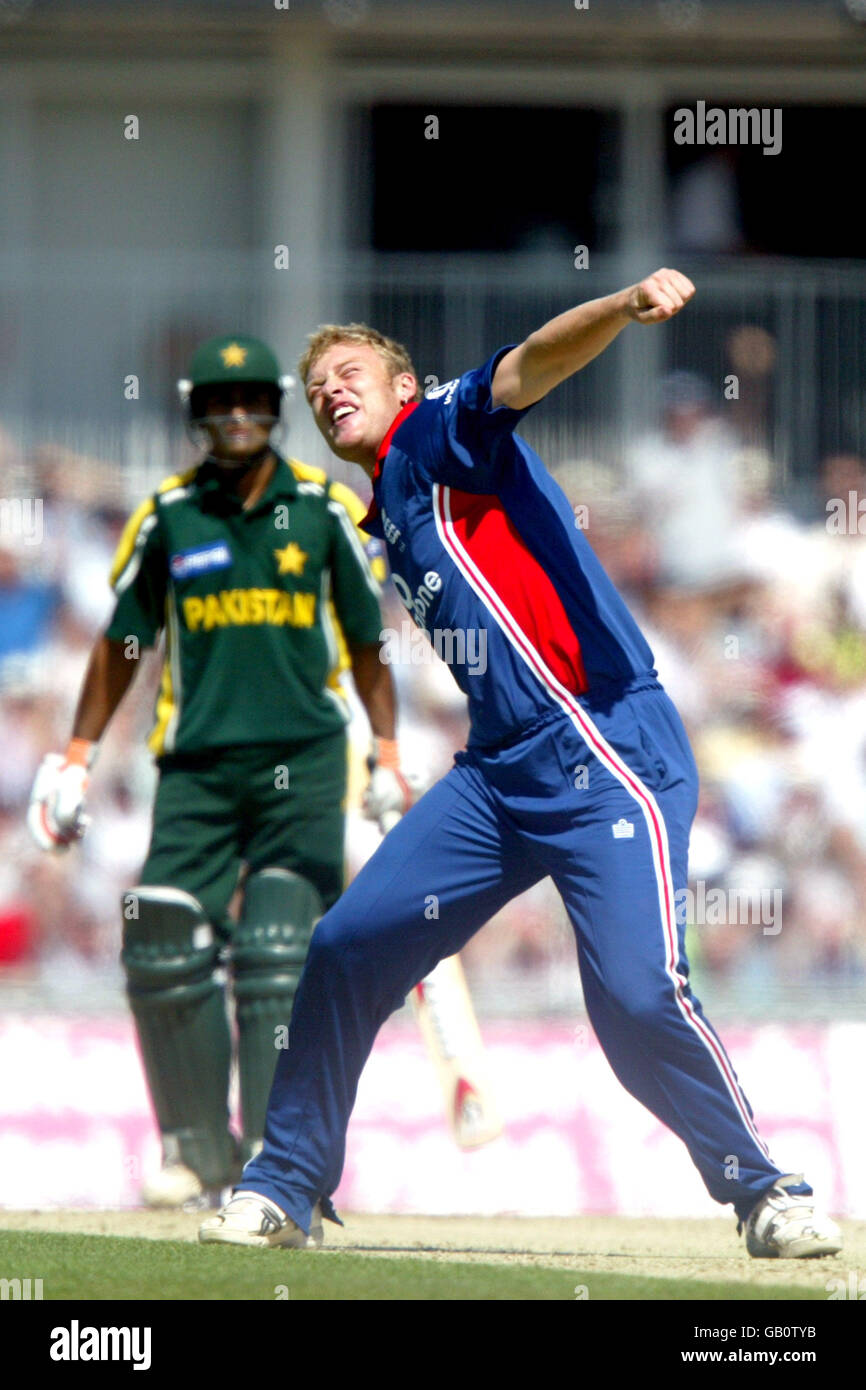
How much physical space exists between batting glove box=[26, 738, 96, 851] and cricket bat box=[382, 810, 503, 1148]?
1.13m

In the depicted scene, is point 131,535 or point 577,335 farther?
point 131,535

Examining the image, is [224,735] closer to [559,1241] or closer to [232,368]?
A: [232,368]

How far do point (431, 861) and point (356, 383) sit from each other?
43.2 inches

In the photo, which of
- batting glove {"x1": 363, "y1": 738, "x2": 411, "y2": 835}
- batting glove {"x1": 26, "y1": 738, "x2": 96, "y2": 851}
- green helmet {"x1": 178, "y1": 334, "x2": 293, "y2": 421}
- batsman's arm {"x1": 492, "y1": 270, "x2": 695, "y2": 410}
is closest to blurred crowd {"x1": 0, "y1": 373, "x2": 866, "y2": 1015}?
batting glove {"x1": 363, "y1": 738, "x2": 411, "y2": 835}

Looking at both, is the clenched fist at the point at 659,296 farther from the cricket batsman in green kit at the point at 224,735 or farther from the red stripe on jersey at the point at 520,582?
the cricket batsman in green kit at the point at 224,735

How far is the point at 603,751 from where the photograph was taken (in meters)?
4.66

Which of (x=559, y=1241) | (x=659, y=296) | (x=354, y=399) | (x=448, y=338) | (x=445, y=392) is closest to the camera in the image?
(x=659, y=296)

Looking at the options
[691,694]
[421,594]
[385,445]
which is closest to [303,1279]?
[421,594]

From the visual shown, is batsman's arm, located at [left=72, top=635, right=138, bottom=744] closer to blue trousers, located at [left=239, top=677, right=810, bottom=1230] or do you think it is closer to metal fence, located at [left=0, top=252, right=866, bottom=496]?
blue trousers, located at [left=239, top=677, right=810, bottom=1230]

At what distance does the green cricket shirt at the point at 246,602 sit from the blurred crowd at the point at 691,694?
2.19 metres

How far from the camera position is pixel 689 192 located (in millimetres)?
11484

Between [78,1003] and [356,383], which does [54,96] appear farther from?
[356,383]

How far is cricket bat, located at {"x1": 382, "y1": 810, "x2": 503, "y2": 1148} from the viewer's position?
6.14 m

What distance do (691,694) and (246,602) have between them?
3.43 m
